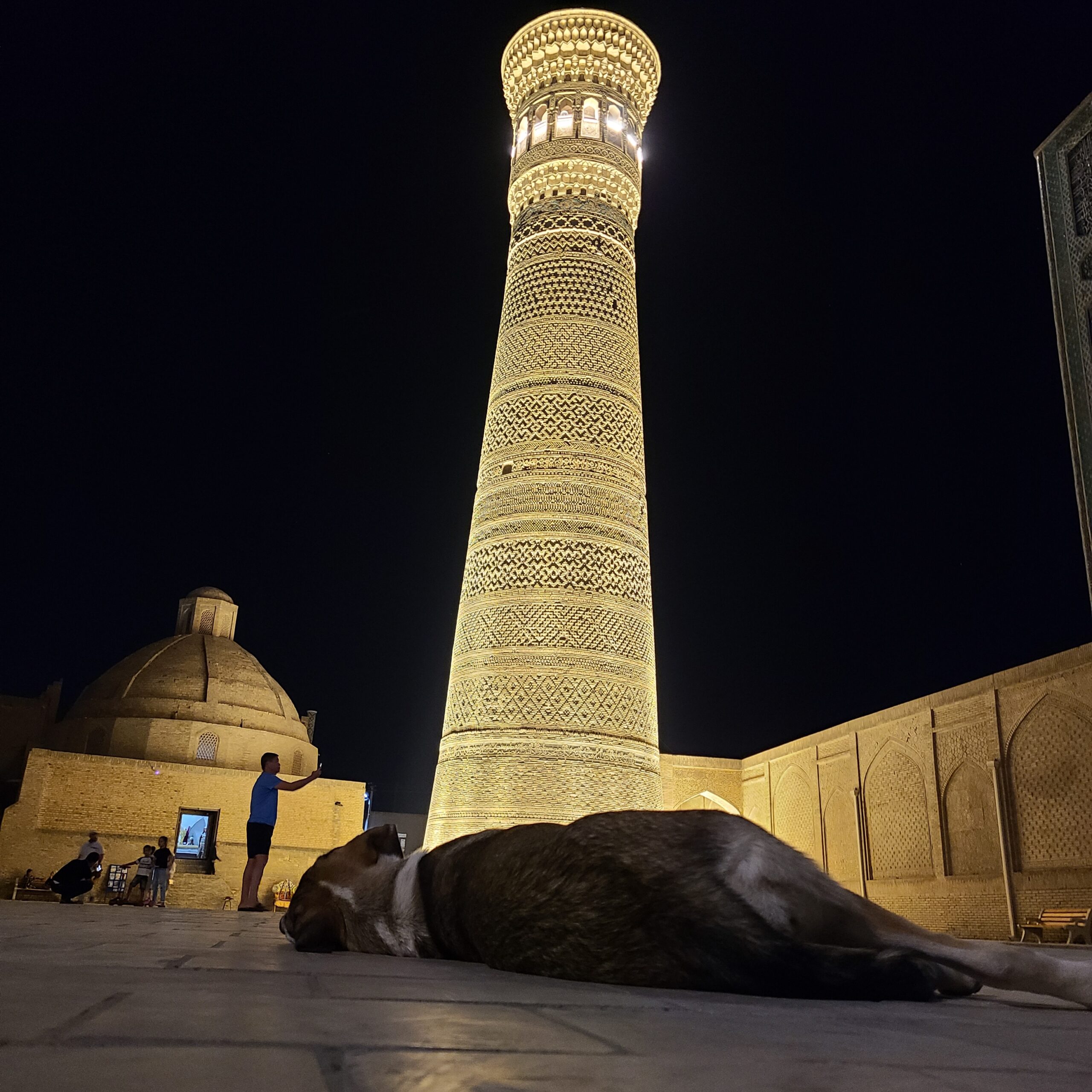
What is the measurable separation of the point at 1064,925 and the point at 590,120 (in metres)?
8.14

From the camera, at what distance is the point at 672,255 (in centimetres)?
1612

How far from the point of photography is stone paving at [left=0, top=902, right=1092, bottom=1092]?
77 centimetres

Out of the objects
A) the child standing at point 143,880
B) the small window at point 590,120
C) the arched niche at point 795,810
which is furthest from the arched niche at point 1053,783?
the child standing at point 143,880

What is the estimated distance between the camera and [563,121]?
9984mm

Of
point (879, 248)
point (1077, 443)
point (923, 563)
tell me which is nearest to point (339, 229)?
point (879, 248)

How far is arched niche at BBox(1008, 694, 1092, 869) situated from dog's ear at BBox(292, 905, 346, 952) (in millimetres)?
6804

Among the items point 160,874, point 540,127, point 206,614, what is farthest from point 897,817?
point 206,614

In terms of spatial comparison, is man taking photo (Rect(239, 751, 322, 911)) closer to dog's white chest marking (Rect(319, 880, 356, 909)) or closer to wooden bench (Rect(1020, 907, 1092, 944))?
dog's white chest marking (Rect(319, 880, 356, 909))

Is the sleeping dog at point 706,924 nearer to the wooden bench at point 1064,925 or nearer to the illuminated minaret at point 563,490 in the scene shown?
the illuminated minaret at point 563,490

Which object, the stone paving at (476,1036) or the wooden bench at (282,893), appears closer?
the stone paving at (476,1036)

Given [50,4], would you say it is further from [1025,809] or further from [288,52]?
[1025,809]

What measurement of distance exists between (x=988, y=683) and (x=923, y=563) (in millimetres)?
7321

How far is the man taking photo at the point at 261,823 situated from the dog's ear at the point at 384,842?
2.17 meters

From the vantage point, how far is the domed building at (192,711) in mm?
14609
